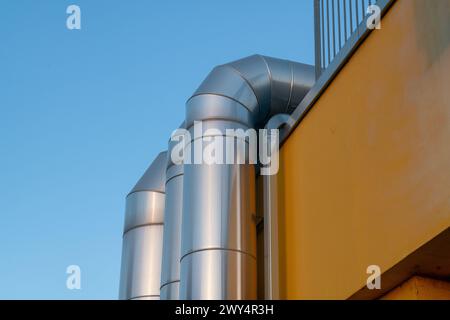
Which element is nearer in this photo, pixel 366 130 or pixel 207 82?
pixel 366 130

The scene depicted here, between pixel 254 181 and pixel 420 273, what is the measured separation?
262 cm

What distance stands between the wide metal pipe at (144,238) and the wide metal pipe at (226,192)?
187 cm

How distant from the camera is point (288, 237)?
7.02 meters

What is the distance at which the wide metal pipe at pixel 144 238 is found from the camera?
9164mm

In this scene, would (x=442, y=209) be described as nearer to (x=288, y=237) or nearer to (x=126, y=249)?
(x=288, y=237)

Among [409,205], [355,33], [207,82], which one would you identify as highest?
[207,82]

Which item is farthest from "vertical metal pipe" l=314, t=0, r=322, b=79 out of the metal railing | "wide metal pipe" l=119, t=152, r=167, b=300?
"wide metal pipe" l=119, t=152, r=167, b=300

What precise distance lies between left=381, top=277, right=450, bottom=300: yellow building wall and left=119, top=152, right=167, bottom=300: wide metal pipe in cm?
418

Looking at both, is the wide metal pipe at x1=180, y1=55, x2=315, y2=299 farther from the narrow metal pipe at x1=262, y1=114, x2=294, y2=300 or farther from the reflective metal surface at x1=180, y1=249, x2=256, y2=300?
the narrow metal pipe at x1=262, y1=114, x2=294, y2=300

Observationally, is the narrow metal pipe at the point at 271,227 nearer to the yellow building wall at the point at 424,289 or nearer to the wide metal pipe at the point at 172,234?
the wide metal pipe at the point at 172,234

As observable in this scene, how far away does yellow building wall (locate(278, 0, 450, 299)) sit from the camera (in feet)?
16.4

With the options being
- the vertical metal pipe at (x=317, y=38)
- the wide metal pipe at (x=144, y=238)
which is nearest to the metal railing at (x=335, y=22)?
the vertical metal pipe at (x=317, y=38)

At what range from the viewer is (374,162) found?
5.65m
